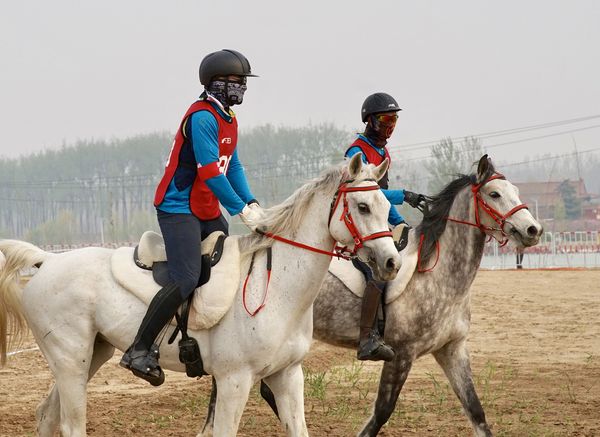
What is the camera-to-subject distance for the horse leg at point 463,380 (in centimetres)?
777

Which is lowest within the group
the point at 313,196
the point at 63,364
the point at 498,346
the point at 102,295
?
the point at 498,346

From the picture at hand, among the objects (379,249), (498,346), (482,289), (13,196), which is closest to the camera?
(379,249)

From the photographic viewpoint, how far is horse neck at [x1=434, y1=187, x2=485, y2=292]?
828 centimetres

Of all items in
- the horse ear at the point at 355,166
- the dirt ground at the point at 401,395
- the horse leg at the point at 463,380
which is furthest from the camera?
the dirt ground at the point at 401,395

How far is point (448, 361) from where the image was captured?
8.20 metres

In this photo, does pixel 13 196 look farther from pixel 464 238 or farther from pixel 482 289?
pixel 464 238

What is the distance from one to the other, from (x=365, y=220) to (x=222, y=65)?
5.04ft

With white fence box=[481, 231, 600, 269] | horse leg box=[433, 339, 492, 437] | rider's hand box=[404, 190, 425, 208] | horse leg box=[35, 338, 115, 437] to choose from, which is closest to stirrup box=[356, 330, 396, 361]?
horse leg box=[433, 339, 492, 437]

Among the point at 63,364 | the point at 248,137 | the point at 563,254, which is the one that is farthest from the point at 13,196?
the point at 63,364

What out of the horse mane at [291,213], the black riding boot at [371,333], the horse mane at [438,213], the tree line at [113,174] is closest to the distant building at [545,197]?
the tree line at [113,174]

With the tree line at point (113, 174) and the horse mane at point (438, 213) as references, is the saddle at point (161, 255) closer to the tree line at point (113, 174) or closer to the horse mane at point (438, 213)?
the horse mane at point (438, 213)

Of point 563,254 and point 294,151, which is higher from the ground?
point 294,151

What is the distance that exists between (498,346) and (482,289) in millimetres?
9926

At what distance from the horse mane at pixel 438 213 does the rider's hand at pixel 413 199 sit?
133 millimetres
